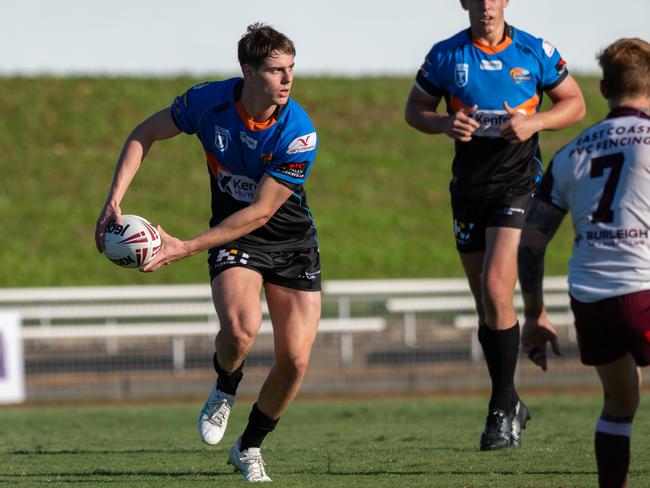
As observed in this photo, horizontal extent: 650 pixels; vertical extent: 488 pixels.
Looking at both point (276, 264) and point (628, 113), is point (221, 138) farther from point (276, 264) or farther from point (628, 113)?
point (628, 113)

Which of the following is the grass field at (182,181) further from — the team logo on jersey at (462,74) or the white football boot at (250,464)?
the white football boot at (250,464)

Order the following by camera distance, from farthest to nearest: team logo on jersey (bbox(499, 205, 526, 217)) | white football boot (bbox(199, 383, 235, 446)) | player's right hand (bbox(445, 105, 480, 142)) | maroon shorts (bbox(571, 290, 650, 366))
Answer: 1. team logo on jersey (bbox(499, 205, 526, 217))
2. player's right hand (bbox(445, 105, 480, 142))
3. white football boot (bbox(199, 383, 235, 446))
4. maroon shorts (bbox(571, 290, 650, 366))

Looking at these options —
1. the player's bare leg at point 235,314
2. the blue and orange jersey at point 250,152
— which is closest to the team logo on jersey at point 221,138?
the blue and orange jersey at point 250,152

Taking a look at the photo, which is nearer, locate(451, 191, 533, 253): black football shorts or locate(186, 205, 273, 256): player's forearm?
locate(186, 205, 273, 256): player's forearm

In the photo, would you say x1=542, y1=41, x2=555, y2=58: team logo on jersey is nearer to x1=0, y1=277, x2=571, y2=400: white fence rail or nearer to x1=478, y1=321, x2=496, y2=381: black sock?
x1=478, y1=321, x2=496, y2=381: black sock

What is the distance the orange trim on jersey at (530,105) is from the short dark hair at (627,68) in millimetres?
2548

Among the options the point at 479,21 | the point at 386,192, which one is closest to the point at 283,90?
the point at 479,21

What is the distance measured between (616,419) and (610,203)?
874 millimetres

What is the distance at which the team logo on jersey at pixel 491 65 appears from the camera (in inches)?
284

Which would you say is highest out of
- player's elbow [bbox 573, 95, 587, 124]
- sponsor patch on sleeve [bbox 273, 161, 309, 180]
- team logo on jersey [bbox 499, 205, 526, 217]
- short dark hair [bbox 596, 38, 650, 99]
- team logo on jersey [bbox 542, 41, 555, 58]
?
team logo on jersey [bbox 542, 41, 555, 58]

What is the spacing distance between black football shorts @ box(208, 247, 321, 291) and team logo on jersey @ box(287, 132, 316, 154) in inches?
22.9

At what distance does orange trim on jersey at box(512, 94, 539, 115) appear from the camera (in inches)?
284

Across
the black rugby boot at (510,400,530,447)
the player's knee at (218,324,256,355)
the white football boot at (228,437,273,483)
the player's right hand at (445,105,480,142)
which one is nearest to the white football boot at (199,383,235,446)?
the white football boot at (228,437,273,483)

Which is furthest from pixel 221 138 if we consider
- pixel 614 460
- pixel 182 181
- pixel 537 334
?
pixel 182 181
